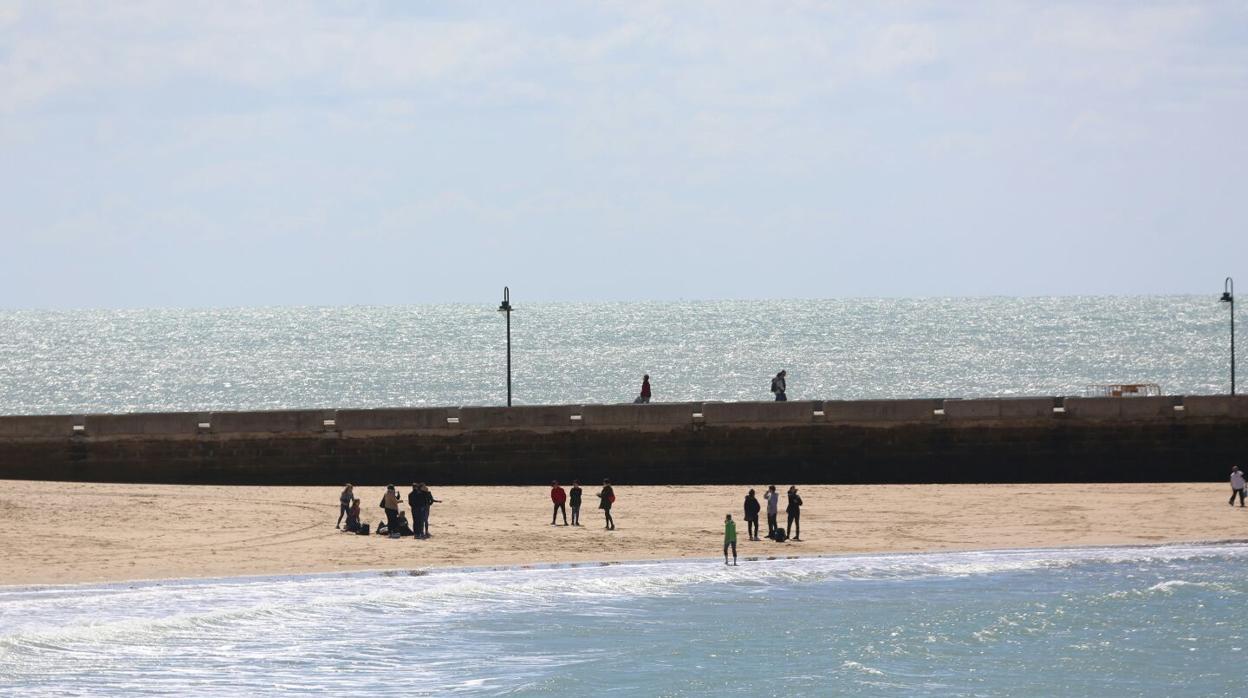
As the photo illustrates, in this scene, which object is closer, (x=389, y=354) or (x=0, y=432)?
(x=0, y=432)

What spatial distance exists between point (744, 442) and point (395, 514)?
29.5 feet

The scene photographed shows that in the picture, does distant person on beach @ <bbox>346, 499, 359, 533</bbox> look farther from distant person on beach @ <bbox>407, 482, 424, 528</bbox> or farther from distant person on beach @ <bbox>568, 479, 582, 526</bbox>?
distant person on beach @ <bbox>568, 479, 582, 526</bbox>

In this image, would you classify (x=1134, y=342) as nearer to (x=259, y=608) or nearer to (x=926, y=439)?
(x=926, y=439)

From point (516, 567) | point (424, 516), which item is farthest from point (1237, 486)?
point (424, 516)

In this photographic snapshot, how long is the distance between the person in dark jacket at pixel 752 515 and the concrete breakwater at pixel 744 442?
5.54 metres

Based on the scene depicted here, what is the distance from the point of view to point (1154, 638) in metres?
25.7

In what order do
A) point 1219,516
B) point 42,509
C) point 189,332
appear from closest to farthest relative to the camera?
1. point 42,509
2. point 1219,516
3. point 189,332

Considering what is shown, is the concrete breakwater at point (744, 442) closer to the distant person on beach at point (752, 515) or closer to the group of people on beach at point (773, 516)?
the group of people on beach at point (773, 516)

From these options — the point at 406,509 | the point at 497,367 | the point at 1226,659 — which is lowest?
the point at 1226,659

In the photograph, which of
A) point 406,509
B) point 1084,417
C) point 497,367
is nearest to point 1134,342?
point 497,367

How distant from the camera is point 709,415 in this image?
3559 centimetres

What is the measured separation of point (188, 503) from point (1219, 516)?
63.2 feet

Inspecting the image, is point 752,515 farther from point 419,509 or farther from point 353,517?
point 353,517

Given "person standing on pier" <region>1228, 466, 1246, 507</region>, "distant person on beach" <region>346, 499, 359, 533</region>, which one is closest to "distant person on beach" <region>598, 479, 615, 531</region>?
"distant person on beach" <region>346, 499, 359, 533</region>
